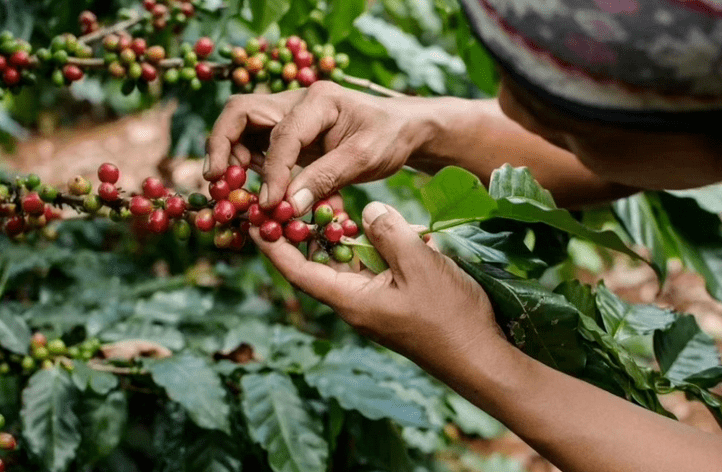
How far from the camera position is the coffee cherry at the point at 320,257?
1.06m

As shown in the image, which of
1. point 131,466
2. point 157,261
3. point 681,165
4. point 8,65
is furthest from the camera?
point 157,261

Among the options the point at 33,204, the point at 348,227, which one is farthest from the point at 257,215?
the point at 33,204

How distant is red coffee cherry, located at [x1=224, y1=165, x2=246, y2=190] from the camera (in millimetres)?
1099

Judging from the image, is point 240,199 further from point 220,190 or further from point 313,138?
point 313,138

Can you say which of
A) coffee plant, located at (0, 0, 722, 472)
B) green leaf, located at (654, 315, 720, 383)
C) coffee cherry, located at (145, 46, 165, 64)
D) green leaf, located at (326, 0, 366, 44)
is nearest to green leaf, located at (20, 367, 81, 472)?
coffee plant, located at (0, 0, 722, 472)

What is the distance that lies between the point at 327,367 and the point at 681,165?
2.55 feet

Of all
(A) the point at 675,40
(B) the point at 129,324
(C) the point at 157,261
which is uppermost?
(A) the point at 675,40

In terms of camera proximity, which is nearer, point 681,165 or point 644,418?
point 681,165

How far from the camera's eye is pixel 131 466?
1.61 meters

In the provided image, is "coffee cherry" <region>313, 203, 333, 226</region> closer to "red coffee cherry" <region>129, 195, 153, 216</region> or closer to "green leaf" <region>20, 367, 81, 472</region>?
"red coffee cherry" <region>129, 195, 153, 216</region>

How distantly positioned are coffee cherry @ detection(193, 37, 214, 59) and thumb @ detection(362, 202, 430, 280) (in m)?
0.65

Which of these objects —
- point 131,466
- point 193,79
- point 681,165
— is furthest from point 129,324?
point 681,165

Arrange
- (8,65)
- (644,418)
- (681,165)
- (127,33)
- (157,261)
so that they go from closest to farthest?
(681,165), (644,418), (8,65), (127,33), (157,261)

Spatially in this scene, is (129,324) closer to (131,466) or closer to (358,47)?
(131,466)
